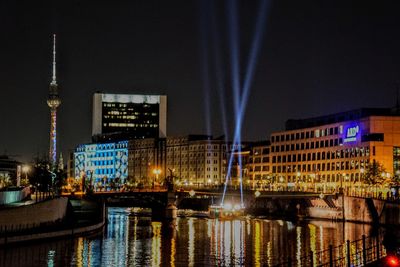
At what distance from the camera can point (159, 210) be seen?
165 m

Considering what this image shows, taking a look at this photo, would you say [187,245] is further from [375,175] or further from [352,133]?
[352,133]

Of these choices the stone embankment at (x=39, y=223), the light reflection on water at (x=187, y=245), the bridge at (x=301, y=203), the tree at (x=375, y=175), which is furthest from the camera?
the tree at (x=375, y=175)

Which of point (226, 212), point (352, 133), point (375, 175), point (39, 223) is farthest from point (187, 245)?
point (352, 133)

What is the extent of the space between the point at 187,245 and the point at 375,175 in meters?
84.7

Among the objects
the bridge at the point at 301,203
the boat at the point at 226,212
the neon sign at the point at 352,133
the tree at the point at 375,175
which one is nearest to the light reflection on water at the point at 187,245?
the bridge at the point at 301,203

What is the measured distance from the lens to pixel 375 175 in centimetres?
17462

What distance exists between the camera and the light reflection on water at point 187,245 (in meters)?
81.4

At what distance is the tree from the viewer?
174 metres

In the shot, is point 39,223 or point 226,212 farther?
point 226,212

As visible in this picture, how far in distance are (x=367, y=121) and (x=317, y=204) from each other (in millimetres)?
34470

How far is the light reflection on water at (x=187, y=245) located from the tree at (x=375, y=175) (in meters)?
36.7

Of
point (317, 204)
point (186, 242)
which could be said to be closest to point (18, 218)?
point (186, 242)

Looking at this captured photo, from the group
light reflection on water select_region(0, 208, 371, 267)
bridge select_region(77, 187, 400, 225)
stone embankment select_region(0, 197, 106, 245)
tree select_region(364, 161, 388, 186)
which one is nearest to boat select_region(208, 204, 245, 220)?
bridge select_region(77, 187, 400, 225)

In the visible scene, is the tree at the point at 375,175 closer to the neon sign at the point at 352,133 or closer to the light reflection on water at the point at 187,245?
the neon sign at the point at 352,133
